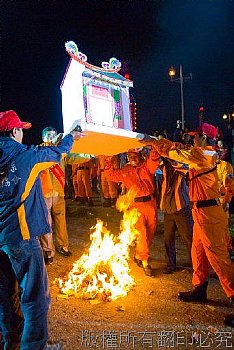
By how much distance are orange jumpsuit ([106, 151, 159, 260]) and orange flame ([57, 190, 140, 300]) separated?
119mm

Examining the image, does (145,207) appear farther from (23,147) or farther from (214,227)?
(23,147)

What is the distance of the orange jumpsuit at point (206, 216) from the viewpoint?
14.7 feet

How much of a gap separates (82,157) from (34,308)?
3.21 metres

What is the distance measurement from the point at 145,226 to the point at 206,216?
1.87 m

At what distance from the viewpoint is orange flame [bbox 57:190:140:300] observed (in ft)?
17.2

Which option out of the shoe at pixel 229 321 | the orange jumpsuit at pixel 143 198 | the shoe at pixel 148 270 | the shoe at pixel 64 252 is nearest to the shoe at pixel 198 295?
the shoe at pixel 229 321

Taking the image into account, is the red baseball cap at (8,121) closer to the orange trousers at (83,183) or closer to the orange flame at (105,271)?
the orange flame at (105,271)

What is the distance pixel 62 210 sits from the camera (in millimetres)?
7070

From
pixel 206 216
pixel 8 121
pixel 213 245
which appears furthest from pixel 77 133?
pixel 213 245

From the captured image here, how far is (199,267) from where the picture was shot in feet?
16.2

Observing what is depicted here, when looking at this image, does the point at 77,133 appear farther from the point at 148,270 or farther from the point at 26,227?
the point at 148,270

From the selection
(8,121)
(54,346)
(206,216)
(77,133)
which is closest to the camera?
(8,121)

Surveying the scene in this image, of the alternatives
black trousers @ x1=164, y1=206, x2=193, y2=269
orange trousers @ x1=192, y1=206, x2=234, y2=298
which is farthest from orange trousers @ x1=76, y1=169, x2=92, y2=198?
orange trousers @ x1=192, y1=206, x2=234, y2=298

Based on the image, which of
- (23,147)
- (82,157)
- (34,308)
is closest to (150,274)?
(82,157)
